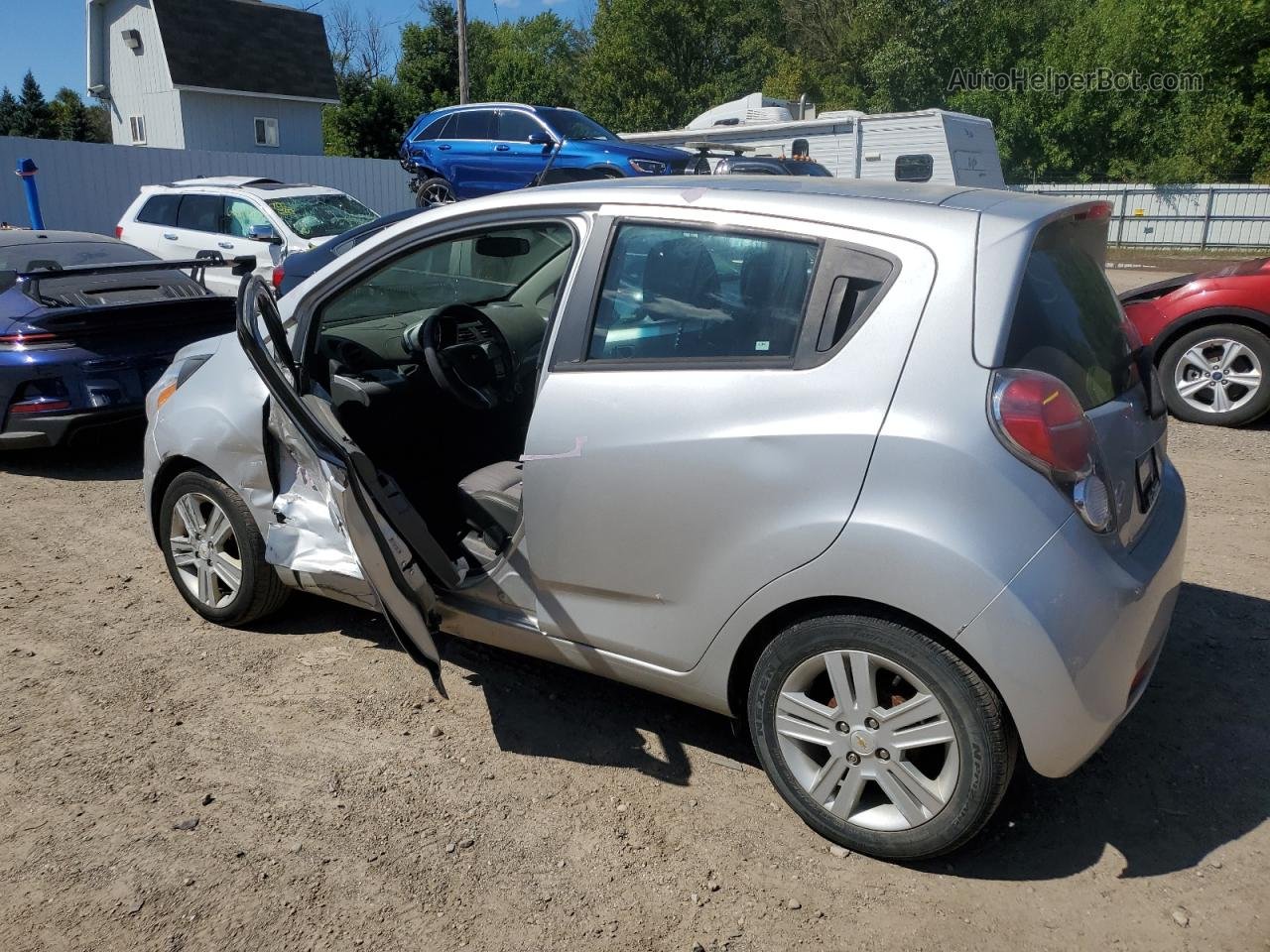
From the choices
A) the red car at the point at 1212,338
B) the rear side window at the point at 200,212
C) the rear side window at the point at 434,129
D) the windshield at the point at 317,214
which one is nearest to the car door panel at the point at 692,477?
the red car at the point at 1212,338

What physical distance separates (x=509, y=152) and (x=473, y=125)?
116 cm

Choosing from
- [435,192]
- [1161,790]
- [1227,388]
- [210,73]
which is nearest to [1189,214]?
[435,192]

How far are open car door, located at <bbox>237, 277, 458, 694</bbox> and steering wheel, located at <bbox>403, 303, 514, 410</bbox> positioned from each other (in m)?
0.50

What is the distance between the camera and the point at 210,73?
32.5 metres

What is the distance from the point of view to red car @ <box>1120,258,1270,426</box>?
702 cm

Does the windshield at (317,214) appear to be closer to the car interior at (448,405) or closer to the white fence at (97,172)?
the white fence at (97,172)

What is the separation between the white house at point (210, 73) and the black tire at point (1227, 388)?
104 ft

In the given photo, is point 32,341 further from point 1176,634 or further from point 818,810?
point 1176,634

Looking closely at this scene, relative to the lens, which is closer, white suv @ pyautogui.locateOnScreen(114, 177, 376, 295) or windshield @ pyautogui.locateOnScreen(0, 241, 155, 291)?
windshield @ pyautogui.locateOnScreen(0, 241, 155, 291)

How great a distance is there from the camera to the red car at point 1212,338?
23.0 feet

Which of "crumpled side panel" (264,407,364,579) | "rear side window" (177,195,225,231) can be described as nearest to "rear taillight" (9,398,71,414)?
"crumpled side panel" (264,407,364,579)

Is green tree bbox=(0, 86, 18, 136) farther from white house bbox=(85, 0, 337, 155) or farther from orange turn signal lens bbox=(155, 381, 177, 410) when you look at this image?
orange turn signal lens bbox=(155, 381, 177, 410)

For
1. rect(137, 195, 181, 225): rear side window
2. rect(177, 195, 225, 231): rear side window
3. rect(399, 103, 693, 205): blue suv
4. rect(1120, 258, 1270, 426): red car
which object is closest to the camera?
rect(1120, 258, 1270, 426): red car

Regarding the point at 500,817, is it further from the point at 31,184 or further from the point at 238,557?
the point at 31,184
